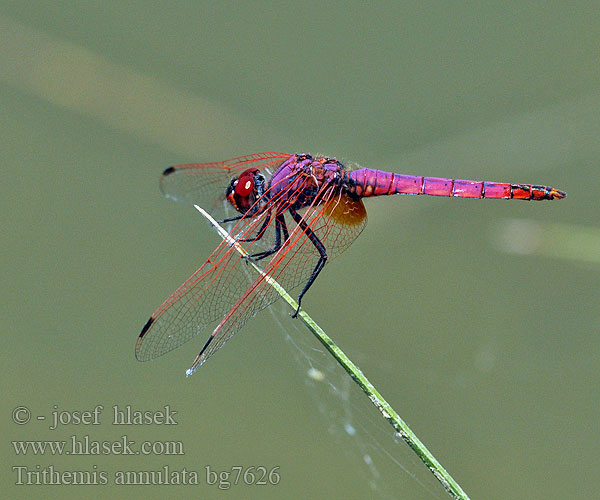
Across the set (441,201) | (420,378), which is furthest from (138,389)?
(441,201)

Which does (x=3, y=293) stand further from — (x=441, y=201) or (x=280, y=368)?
(x=441, y=201)

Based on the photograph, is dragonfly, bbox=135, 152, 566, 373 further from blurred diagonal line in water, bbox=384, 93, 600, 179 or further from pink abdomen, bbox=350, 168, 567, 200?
blurred diagonal line in water, bbox=384, 93, 600, 179

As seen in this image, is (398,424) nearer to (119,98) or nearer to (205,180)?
(205,180)

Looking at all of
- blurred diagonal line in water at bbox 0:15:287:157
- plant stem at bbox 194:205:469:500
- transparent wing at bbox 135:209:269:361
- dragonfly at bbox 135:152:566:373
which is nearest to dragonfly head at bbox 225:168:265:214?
dragonfly at bbox 135:152:566:373

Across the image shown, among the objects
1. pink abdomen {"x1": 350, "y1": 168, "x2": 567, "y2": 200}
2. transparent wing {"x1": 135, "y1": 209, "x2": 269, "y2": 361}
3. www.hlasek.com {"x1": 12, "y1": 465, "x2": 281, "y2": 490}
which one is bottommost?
www.hlasek.com {"x1": 12, "y1": 465, "x2": 281, "y2": 490}

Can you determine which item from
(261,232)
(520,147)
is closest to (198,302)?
(261,232)

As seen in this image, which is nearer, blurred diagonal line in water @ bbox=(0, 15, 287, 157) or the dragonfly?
the dragonfly
